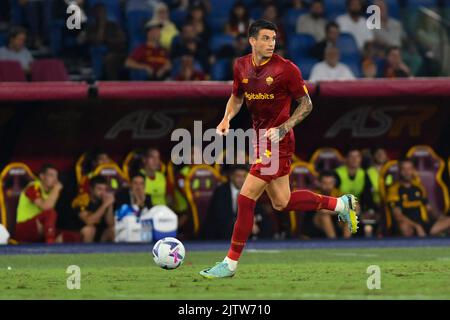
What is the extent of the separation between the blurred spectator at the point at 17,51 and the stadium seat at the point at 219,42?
2.66 meters

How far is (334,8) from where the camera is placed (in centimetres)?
1981

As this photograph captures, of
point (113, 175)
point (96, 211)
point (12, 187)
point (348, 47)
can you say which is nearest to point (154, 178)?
point (113, 175)

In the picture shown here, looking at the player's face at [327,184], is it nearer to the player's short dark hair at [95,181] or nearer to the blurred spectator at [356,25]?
the player's short dark hair at [95,181]

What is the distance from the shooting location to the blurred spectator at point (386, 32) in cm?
A: 1941

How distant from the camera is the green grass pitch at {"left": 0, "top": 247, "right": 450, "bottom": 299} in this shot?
9.27 metres

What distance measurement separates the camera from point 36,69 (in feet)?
56.7

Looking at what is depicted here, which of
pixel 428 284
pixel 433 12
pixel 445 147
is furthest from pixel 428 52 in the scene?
pixel 428 284

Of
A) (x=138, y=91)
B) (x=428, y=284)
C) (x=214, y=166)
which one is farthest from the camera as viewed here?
(x=214, y=166)

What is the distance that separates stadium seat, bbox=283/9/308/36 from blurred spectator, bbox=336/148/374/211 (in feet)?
10.0

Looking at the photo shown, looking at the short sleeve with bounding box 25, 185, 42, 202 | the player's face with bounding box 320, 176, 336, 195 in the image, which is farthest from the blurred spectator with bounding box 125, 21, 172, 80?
the player's face with bounding box 320, 176, 336, 195

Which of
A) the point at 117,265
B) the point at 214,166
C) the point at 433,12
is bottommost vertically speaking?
the point at 117,265

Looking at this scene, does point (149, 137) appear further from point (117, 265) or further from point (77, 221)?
point (117, 265)

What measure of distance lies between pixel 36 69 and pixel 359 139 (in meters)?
4.44

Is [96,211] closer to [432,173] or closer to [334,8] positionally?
[432,173]
